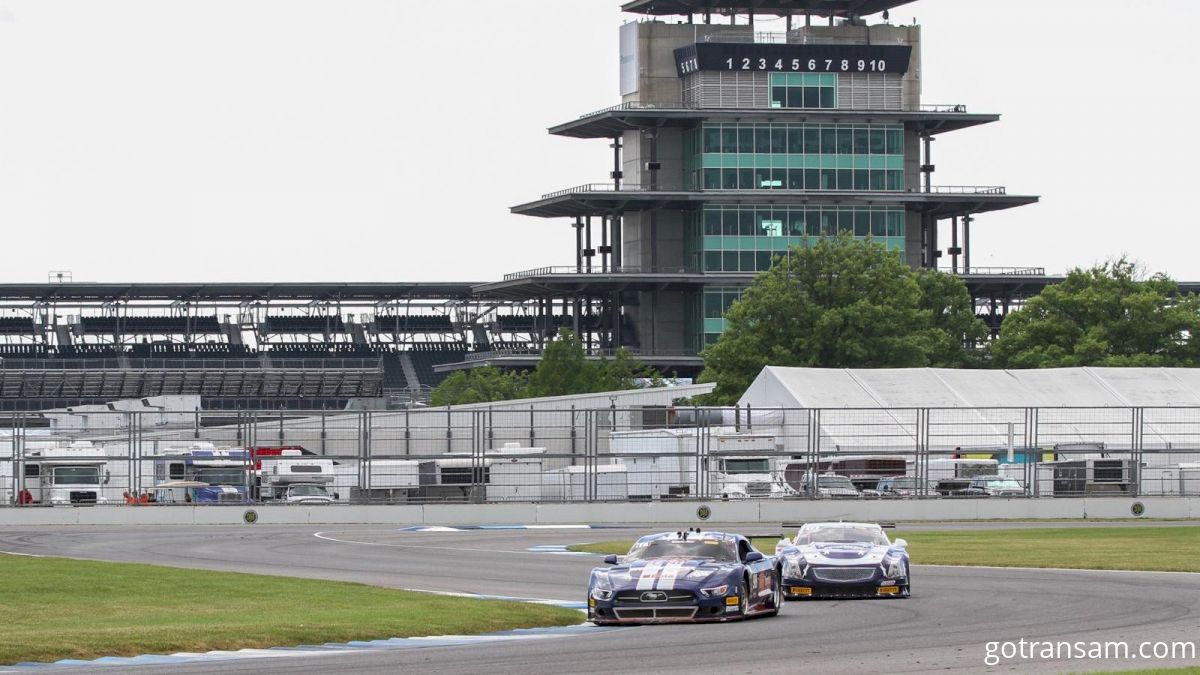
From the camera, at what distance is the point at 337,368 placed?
12875cm

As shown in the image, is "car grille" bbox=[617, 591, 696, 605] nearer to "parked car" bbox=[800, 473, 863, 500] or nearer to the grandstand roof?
"parked car" bbox=[800, 473, 863, 500]

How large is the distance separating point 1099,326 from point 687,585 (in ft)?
245

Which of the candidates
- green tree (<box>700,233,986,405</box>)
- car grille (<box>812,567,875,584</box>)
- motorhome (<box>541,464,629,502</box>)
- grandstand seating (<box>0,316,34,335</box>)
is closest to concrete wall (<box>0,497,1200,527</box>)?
motorhome (<box>541,464,629,502</box>)

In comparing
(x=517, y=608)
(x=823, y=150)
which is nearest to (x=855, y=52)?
(x=823, y=150)

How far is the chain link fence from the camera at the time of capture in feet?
162

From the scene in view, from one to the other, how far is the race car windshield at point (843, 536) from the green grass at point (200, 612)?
4.08 metres

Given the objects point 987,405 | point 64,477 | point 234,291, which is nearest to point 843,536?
point 64,477

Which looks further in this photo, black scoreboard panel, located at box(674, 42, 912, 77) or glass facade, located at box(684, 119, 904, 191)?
glass facade, located at box(684, 119, 904, 191)

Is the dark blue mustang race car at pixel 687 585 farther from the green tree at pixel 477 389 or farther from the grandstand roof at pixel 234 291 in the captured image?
the grandstand roof at pixel 234 291

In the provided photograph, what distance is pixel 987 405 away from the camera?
61.6 meters

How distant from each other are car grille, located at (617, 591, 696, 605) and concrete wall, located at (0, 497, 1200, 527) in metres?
25.7

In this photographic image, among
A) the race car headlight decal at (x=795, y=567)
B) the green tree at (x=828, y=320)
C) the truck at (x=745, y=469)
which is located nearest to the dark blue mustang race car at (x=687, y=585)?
the race car headlight decal at (x=795, y=567)

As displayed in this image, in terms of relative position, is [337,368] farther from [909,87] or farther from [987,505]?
[987,505]

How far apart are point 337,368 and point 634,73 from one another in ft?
88.1
